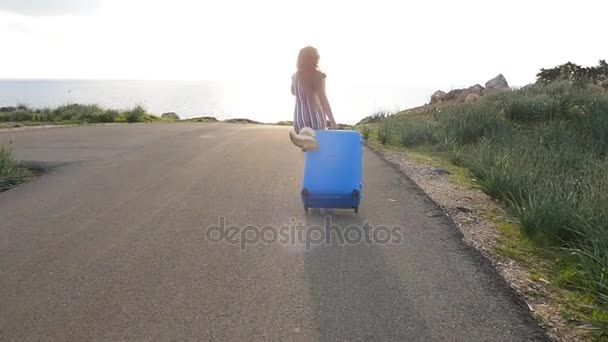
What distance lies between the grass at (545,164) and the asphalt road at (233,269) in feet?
2.50

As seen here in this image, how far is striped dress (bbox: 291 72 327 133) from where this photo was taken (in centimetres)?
642

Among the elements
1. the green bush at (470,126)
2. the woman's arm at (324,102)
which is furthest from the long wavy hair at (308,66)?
the green bush at (470,126)

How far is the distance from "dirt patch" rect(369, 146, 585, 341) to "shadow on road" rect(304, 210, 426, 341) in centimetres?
89

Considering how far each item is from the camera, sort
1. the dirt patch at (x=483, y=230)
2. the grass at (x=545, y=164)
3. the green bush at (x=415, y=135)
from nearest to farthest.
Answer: the dirt patch at (x=483, y=230) < the grass at (x=545, y=164) < the green bush at (x=415, y=135)

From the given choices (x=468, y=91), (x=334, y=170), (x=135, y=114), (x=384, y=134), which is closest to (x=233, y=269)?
(x=334, y=170)

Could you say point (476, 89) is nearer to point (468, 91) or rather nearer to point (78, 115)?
point (468, 91)

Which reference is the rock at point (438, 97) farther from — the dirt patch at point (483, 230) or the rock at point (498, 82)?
the dirt patch at point (483, 230)

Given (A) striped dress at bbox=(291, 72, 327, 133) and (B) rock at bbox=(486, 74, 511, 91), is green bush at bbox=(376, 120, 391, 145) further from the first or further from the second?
(B) rock at bbox=(486, 74, 511, 91)

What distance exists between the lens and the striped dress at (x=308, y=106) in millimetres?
6422

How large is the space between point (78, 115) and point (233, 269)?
67.1 ft

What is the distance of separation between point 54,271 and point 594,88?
16198 mm

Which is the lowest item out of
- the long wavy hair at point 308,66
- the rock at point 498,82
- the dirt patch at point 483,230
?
the dirt patch at point 483,230

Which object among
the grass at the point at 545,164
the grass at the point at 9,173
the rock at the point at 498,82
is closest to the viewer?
the grass at the point at 545,164

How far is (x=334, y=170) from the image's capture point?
19.3 feet
